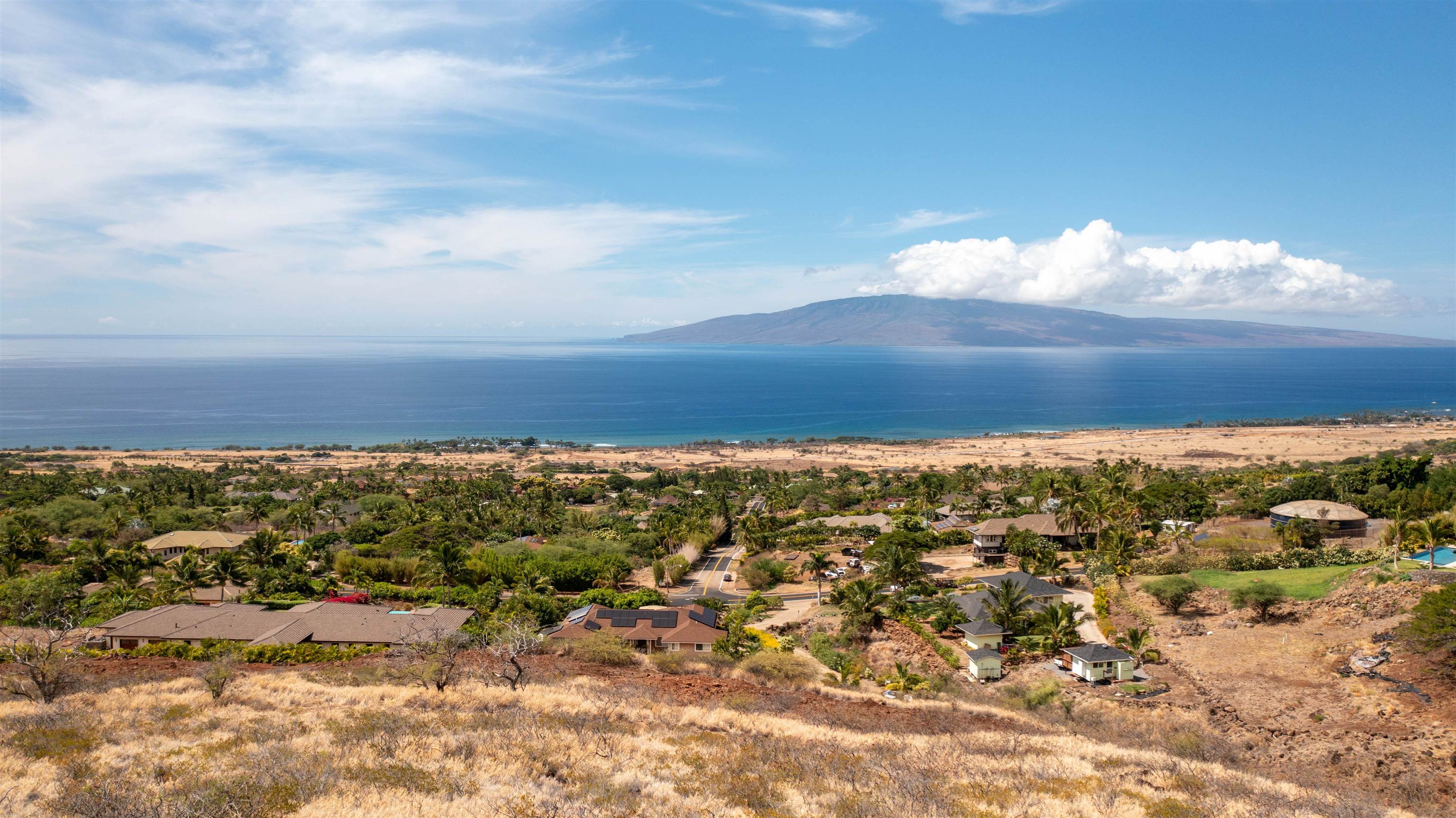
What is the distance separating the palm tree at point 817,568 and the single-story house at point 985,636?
10261 millimetres

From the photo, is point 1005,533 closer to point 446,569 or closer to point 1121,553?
point 1121,553

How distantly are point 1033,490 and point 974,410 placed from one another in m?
101

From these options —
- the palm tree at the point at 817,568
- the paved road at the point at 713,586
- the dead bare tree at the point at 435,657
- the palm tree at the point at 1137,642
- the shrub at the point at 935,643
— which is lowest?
the paved road at the point at 713,586

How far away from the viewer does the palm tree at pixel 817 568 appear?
39.4 metres

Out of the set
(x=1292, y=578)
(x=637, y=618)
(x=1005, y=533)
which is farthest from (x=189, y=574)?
(x=1292, y=578)

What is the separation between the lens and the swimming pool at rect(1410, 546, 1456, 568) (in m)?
30.9

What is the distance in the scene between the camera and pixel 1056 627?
2744 centimetres

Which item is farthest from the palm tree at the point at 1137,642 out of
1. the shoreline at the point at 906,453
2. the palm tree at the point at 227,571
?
the shoreline at the point at 906,453

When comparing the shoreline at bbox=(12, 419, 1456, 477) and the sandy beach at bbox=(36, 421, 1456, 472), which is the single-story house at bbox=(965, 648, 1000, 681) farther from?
the sandy beach at bbox=(36, 421, 1456, 472)

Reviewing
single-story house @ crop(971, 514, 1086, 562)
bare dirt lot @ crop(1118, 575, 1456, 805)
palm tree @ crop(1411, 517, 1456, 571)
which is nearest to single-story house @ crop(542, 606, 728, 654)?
bare dirt lot @ crop(1118, 575, 1456, 805)

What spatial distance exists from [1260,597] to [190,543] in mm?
53767

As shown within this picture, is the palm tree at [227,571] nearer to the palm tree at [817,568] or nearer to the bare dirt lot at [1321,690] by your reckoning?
the palm tree at [817,568]

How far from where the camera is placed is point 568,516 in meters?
52.6

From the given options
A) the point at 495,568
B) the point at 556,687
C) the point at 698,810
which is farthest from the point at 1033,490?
the point at 698,810
